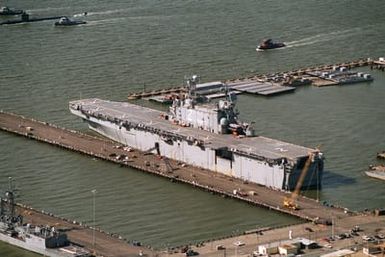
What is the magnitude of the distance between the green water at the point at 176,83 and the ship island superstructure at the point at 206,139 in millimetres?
2660

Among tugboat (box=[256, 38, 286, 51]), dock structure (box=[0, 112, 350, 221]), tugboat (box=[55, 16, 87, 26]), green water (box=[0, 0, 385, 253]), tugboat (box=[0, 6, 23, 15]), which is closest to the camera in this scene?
dock structure (box=[0, 112, 350, 221])

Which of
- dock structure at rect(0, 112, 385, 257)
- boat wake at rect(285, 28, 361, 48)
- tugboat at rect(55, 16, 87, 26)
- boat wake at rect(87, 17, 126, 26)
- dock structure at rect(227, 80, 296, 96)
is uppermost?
tugboat at rect(55, 16, 87, 26)

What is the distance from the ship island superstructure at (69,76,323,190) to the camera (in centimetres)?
9000

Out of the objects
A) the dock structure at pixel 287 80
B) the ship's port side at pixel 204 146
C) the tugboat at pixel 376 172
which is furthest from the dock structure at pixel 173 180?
the dock structure at pixel 287 80

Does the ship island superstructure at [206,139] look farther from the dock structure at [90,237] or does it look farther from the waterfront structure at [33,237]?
the waterfront structure at [33,237]

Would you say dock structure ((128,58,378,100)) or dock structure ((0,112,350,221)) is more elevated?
dock structure ((128,58,378,100))

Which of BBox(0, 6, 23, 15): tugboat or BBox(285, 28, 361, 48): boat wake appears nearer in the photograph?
BBox(285, 28, 361, 48): boat wake

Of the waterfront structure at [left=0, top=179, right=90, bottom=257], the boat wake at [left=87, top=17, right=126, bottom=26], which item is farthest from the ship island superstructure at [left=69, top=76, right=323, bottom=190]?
the boat wake at [left=87, top=17, right=126, bottom=26]

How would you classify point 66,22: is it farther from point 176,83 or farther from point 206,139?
point 206,139

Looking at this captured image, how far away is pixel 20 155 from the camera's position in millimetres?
99062

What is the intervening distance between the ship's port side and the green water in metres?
2.43

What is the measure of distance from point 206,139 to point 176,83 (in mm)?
28463

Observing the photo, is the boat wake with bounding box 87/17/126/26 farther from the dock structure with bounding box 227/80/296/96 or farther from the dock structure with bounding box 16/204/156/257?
the dock structure with bounding box 16/204/156/257

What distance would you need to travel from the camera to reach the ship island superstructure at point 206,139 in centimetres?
9000
